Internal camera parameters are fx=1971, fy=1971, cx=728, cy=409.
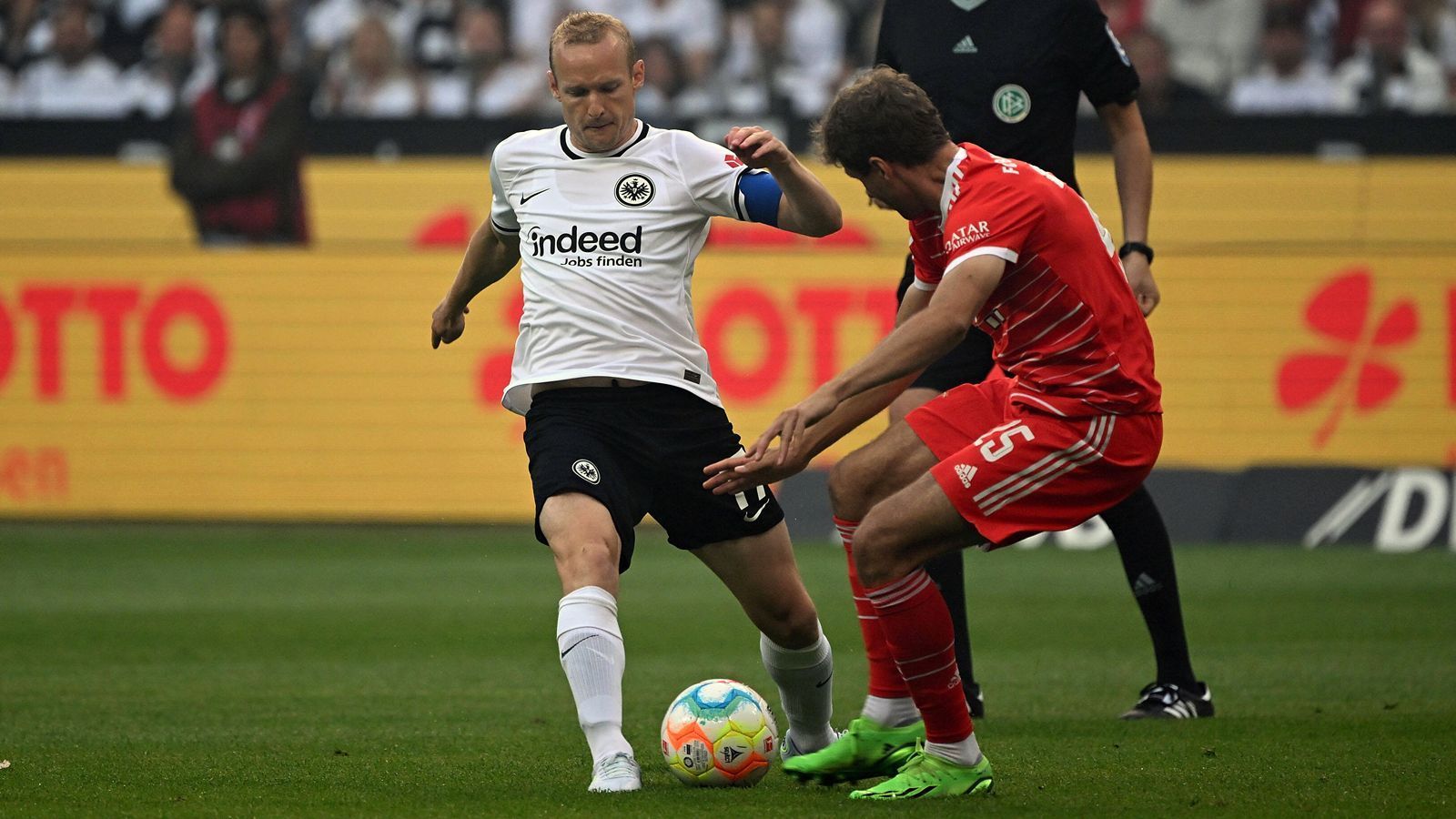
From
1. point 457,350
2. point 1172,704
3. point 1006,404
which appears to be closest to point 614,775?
point 1006,404

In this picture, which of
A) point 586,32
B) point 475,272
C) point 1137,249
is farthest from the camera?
point 1137,249

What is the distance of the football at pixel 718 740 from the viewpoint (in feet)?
16.5

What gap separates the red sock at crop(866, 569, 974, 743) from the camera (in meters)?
4.80

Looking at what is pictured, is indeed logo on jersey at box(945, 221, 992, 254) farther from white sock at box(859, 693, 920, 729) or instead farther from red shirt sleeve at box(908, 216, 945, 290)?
white sock at box(859, 693, 920, 729)

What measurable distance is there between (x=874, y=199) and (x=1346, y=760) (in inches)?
79.0

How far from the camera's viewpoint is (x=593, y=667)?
4695mm

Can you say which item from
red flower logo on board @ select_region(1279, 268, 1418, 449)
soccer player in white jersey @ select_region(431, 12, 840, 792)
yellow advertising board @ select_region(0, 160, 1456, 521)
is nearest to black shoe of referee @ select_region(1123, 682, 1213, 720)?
soccer player in white jersey @ select_region(431, 12, 840, 792)

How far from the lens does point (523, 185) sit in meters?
5.35

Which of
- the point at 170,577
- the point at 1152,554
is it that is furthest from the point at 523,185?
the point at 170,577

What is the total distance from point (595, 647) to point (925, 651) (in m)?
0.80

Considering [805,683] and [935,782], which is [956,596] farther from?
[935,782]

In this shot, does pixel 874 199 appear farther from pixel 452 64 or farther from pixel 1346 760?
pixel 452 64

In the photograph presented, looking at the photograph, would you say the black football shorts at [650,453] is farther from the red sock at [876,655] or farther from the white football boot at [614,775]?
the white football boot at [614,775]

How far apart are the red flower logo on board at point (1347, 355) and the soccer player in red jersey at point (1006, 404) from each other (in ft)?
27.4
